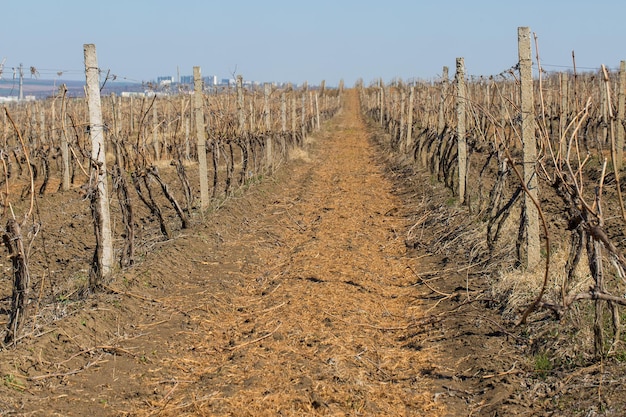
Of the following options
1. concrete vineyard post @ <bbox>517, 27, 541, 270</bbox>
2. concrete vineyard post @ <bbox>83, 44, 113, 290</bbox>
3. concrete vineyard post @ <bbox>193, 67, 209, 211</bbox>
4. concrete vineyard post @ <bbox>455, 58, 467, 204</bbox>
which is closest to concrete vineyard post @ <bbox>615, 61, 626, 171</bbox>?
concrete vineyard post @ <bbox>455, 58, 467, 204</bbox>

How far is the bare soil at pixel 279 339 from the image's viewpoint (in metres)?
4.36

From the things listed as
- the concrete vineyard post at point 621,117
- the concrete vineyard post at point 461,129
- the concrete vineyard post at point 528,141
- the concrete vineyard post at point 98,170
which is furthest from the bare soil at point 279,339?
the concrete vineyard post at point 621,117

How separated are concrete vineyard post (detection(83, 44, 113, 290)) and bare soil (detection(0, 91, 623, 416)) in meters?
0.22

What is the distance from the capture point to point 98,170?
6297 millimetres

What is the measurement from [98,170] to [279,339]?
2329mm

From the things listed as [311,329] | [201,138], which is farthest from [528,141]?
[201,138]

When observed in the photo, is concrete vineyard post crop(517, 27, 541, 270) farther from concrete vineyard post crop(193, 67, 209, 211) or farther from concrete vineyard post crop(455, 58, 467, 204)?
concrete vineyard post crop(193, 67, 209, 211)

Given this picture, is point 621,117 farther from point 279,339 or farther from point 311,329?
point 279,339

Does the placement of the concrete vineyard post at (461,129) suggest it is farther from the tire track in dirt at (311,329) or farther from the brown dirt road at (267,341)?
the brown dirt road at (267,341)

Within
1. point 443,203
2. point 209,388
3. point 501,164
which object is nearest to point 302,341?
point 209,388

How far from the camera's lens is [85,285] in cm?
665

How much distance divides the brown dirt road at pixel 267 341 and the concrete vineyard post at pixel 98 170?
0.21m

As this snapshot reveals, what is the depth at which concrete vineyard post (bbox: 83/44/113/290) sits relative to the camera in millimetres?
6395

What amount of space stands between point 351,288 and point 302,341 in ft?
4.91
